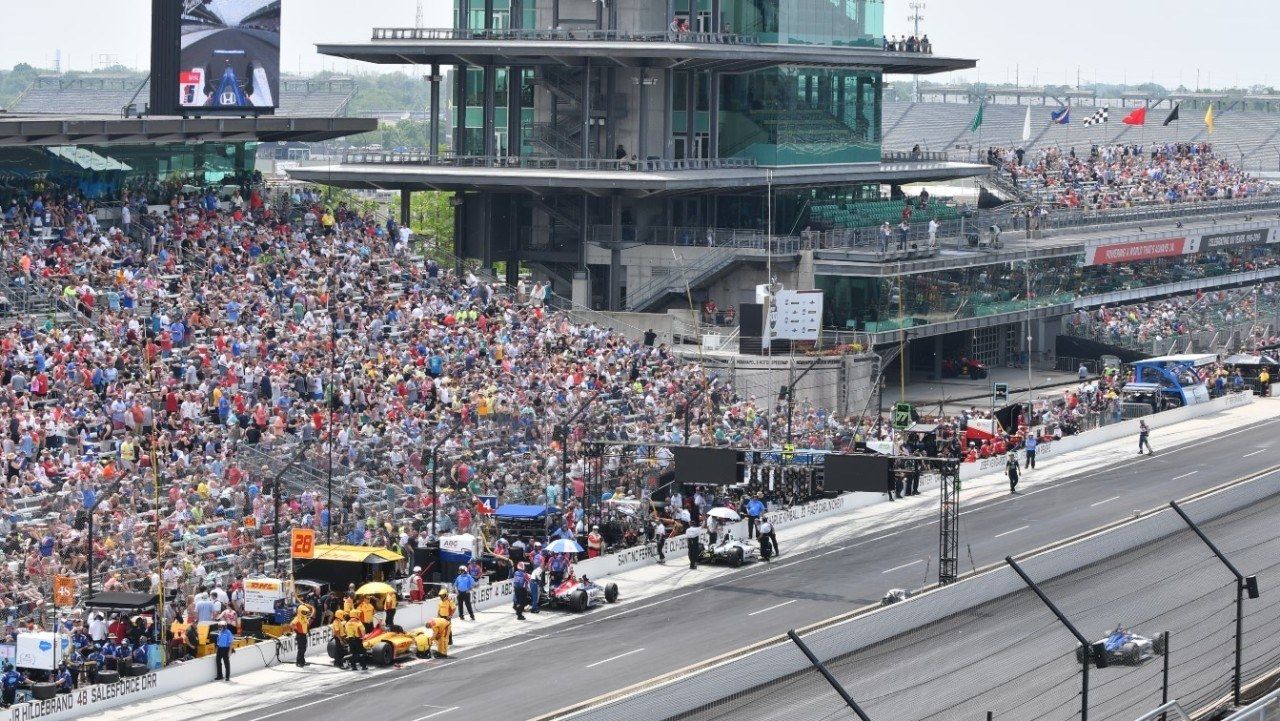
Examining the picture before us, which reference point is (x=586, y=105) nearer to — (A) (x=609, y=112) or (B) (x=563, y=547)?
(A) (x=609, y=112)

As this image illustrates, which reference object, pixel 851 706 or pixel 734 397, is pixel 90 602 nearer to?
pixel 851 706

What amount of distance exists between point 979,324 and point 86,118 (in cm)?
3973

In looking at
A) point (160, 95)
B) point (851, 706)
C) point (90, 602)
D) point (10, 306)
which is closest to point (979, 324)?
point (160, 95)

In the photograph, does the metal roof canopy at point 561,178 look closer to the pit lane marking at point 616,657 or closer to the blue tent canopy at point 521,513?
the blue tent canopy at point 521,513

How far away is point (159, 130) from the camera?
61.2m

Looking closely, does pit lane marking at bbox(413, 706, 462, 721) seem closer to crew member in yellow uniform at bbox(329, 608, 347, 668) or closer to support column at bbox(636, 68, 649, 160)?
crew member in yellow uniform at bbox(329, 608, 347, 668)

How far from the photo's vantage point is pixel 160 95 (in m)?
62.6

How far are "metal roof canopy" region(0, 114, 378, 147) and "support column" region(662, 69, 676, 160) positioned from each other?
44.6 feet

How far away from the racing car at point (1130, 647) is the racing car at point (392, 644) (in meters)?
18.3

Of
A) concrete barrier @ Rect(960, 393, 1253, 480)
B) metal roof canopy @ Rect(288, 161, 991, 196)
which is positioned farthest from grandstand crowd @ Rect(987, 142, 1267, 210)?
concrete barrier @ Rect(960, 393, 1253, 480)

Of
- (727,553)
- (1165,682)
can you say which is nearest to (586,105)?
(727,553)

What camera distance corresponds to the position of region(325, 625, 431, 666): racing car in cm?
3922

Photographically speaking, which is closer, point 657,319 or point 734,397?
point 734,397

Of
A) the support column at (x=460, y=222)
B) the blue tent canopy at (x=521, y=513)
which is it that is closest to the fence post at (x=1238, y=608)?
the blue tent canopy at (x=521, y=513)
